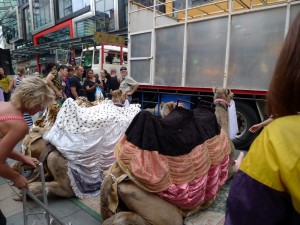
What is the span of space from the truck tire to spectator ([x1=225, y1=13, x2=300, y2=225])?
4.16 meters

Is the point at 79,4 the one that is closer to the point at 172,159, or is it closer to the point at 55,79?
the point at 55,79

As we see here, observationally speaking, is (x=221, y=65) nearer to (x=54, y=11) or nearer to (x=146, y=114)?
(x=146, y=114)

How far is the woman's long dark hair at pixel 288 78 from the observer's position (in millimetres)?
706

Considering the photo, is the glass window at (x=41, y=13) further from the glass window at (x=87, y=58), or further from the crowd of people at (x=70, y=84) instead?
the crowd of people at (x=70, y=84)

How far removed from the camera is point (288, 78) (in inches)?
28.1

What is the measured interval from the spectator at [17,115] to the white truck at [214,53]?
3.84 m

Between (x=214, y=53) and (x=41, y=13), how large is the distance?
2883cm

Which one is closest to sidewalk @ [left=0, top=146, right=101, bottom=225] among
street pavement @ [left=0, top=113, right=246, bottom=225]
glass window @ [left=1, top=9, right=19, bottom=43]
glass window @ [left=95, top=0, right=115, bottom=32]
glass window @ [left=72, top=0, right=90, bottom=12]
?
street pavement @ [left=0, top=113, right=246, bottom=225]

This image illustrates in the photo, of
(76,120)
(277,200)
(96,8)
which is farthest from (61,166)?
(96,8)

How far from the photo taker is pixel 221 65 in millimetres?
4902

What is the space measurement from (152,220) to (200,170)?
0.66 m

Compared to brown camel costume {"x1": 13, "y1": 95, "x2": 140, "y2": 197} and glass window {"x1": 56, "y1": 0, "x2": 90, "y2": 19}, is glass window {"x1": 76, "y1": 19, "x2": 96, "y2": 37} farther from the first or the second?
brown camel costume {"x1": 13, "y1": 95, "x2": 140, "y2": 197}

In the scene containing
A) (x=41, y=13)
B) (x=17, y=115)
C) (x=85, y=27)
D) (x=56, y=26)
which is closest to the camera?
(x=17, y=115)

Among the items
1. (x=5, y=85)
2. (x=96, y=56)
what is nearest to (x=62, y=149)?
(x=5, y=85)
